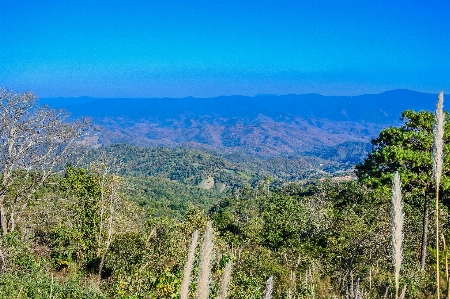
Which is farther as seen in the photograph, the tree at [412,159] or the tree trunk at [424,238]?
the tree at [412,159]

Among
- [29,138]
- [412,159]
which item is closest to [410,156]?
[412,159]

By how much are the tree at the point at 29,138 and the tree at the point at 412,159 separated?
30.5 ft

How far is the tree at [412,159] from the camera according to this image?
423 inches

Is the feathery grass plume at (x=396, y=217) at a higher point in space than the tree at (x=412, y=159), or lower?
lower

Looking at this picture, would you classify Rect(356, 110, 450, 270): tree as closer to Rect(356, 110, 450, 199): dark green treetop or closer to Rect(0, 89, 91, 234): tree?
Rect(356, 110, 450, 199): dark green treetop

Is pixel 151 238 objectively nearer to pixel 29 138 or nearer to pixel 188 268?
pixel 29 138

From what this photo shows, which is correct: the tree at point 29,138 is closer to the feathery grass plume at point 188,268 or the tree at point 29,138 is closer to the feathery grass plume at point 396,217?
the feathery grass plume at point 188,268

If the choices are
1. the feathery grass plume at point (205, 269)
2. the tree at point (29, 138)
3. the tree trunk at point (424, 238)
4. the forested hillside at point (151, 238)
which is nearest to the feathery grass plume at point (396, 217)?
the feathery grass plume at point (205, 269)

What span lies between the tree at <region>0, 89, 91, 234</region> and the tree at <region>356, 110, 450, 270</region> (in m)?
9.30

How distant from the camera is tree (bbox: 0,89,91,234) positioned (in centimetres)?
932

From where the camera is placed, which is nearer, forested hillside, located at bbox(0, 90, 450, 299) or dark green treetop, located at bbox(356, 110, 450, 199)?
forested hillside, located at bbox(0, 90, 450, 299)

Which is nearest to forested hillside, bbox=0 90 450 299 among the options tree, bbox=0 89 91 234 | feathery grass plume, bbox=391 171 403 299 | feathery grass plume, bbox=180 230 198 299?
tree, bbox=0 89 91 234

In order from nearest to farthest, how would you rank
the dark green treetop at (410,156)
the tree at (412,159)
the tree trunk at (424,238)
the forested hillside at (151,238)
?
1. the forested hillside at (151,238)
2. the tree trunk at (424,238)
3. the tree at (412,159)
4. the dark green treetop at (410,156)

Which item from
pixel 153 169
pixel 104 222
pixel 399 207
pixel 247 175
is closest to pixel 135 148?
pixel 153 169
